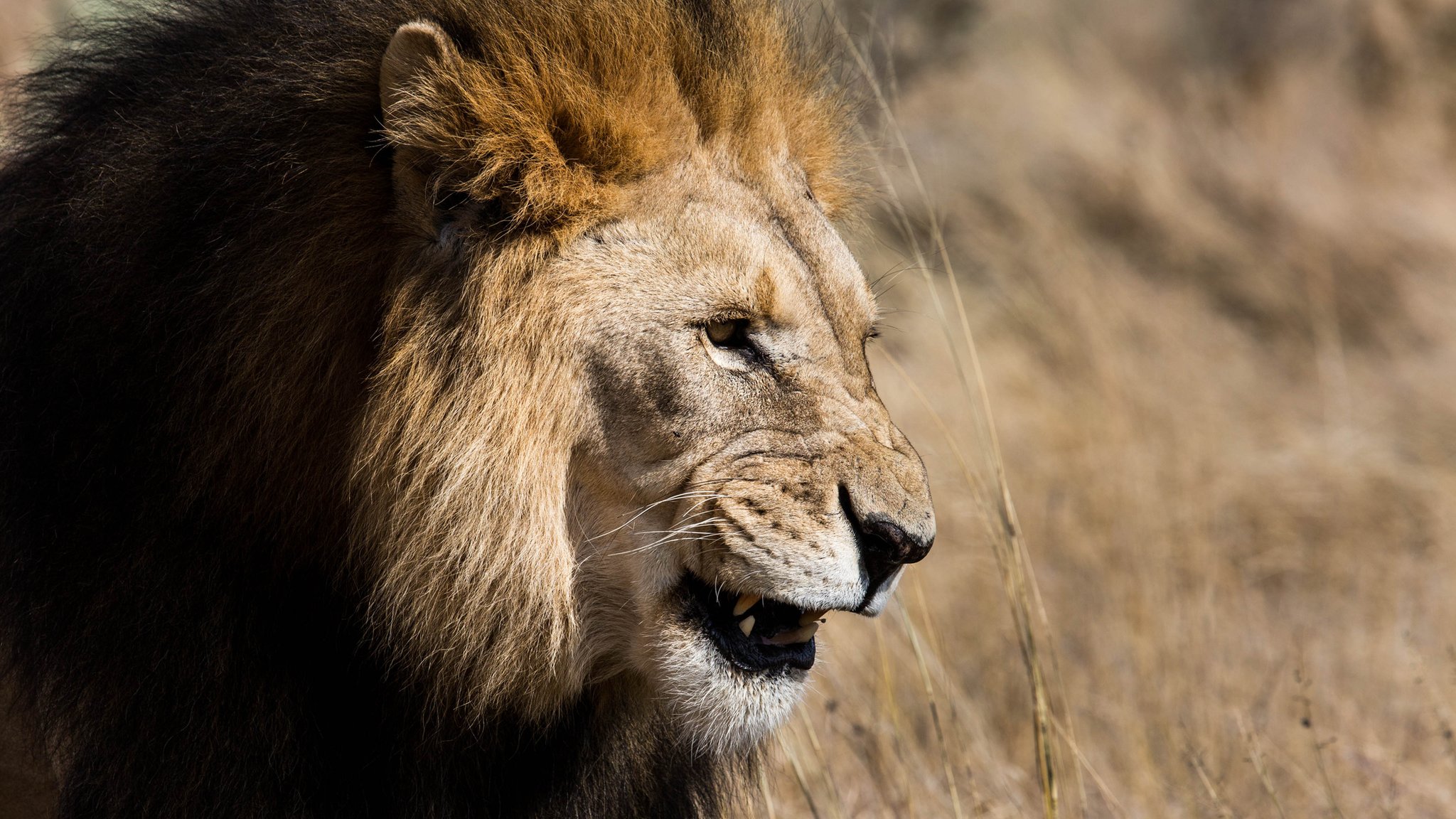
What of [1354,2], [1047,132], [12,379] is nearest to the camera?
[12,379]

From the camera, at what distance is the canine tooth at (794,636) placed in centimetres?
240

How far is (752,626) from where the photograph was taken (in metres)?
2.40

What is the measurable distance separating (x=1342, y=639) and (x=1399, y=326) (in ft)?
11.7

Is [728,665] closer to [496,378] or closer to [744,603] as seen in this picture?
[744,603]

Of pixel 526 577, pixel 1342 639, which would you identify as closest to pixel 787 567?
pixel 526 577

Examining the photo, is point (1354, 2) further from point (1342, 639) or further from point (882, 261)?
point (1342, 639)

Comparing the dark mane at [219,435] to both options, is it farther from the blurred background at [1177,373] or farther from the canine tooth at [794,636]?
the blurred background at [1177,373]

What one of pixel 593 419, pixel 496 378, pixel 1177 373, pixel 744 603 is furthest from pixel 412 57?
pixel 1177 373

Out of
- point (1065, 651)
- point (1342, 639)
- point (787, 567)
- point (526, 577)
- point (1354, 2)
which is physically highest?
point (1354, 2)

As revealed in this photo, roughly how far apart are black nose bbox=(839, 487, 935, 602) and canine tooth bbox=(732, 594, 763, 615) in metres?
0.23

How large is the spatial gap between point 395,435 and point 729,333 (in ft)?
2.09

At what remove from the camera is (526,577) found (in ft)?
7.39

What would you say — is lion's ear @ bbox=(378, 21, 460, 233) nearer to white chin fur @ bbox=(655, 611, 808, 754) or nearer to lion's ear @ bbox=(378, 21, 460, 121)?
lion's ear @ bbox=(378, 21, 460, 121)

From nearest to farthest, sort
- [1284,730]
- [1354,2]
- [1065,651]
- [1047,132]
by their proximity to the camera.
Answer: [1284,730], [1065,651], [1047,132], [1354,2]
